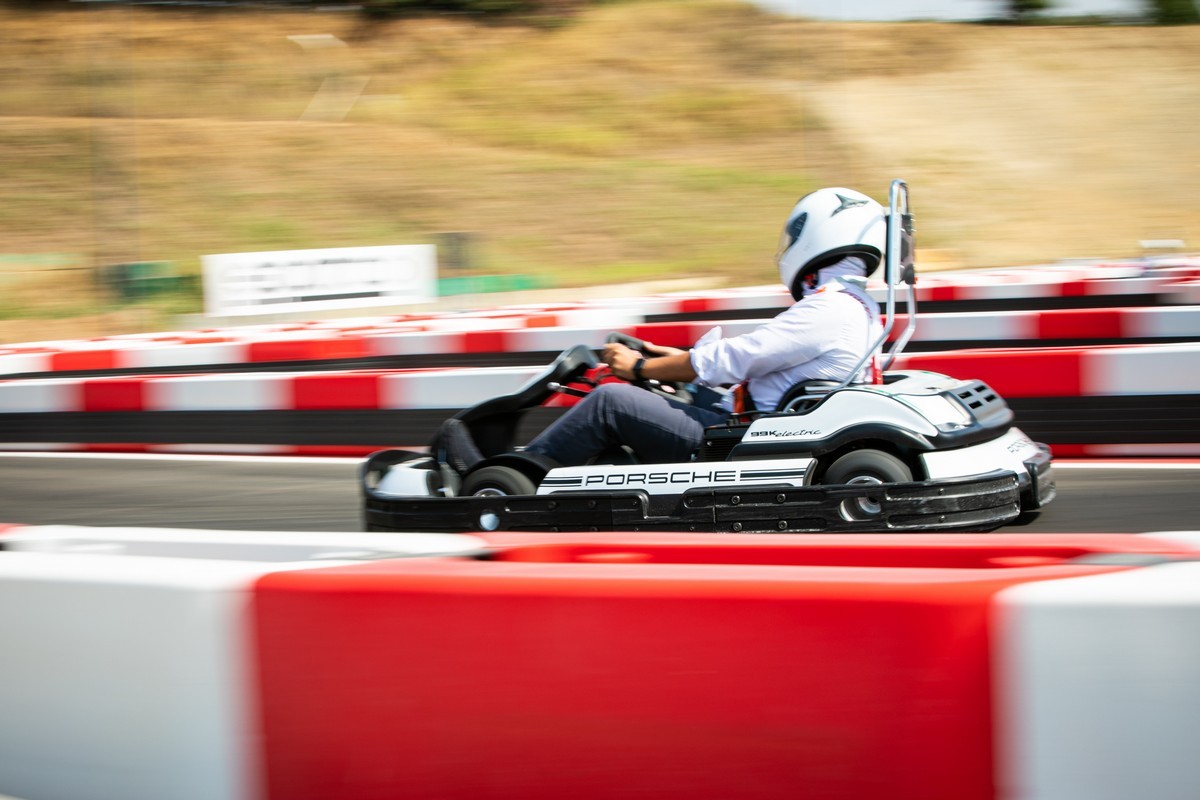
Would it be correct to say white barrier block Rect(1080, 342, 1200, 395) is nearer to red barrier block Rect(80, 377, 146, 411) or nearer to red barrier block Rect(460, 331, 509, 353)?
red barrier block Rect(460, 331, 509, 353)

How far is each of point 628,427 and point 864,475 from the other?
68 centimetres

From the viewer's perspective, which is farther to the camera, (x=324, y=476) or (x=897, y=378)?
(x=324, y=476)

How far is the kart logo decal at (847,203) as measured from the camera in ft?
12.9

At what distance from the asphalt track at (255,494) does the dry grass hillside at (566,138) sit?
9894mm

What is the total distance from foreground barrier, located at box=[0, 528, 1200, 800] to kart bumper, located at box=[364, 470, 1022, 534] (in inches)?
54.3

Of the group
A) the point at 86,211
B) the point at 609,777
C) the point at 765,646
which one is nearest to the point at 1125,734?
the point at 765,646

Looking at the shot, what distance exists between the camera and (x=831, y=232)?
3922 mm

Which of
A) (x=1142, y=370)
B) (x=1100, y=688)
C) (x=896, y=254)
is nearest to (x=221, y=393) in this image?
(x=896, y=254)

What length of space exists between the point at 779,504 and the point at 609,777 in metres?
1.96

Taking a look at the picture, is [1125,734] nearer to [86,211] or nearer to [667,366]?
[667,366]

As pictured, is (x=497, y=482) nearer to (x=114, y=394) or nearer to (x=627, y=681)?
(x=627, y=681)

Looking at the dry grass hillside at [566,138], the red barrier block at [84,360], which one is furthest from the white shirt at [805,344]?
the dry grass hillside at [566,138]

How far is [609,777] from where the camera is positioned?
5.92 ft

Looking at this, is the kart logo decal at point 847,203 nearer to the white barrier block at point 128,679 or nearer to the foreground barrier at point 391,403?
the foreground barrier at point 391,403
